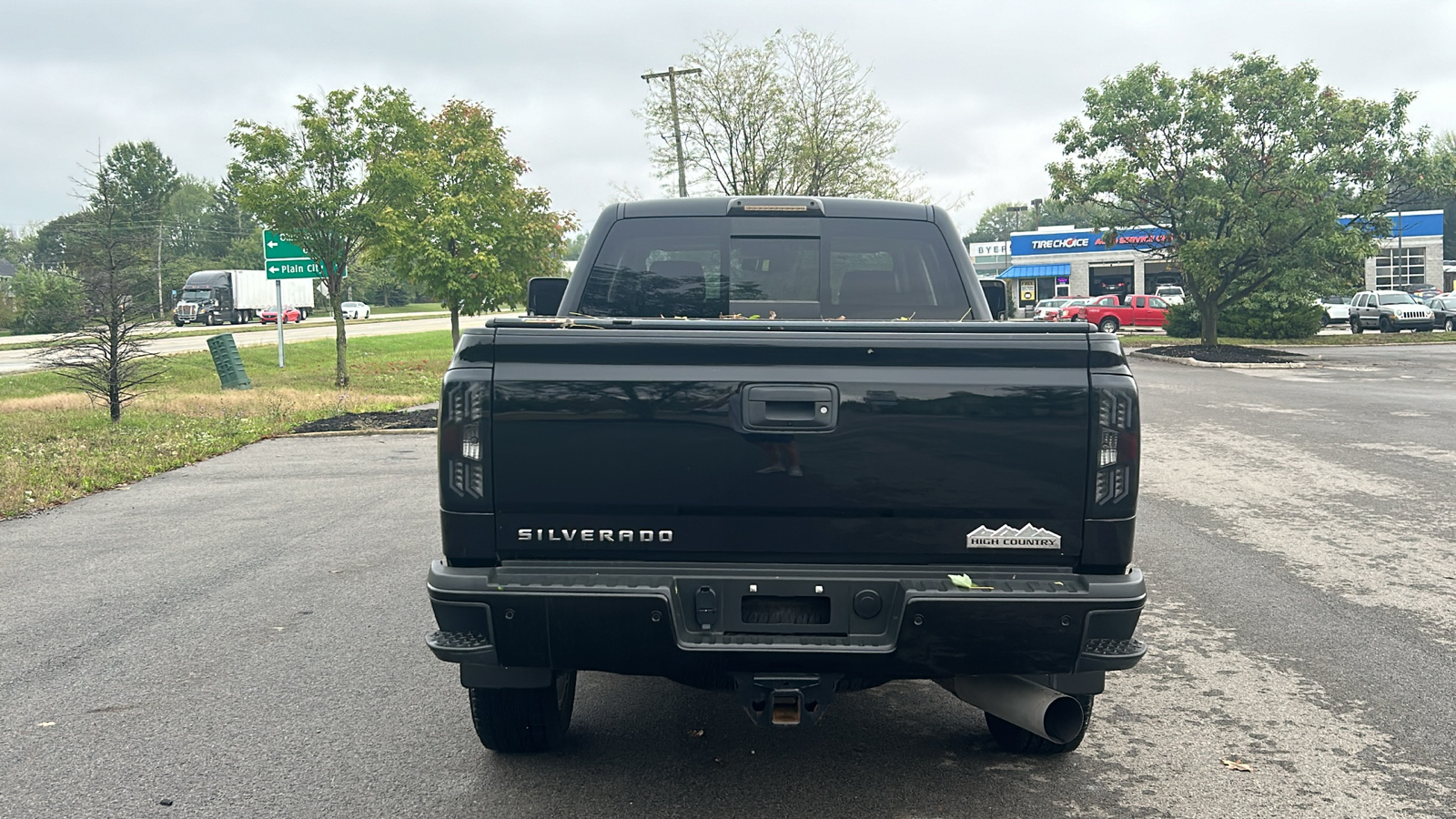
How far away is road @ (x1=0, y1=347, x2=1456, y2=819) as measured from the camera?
3912 millimetres

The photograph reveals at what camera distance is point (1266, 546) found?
8.08m

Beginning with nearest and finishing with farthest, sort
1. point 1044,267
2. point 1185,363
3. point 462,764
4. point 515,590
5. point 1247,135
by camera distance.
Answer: point 515,590 < point 462,764 < point 1185,363 < point 1247,135 < point 1044,267

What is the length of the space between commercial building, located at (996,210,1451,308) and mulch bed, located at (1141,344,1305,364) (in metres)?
33.9

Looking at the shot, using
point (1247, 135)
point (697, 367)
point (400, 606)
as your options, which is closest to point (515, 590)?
point (697, 367)

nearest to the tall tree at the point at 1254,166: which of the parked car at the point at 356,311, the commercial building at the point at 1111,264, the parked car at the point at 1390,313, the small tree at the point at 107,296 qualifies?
the parked car at the point at 1390,313

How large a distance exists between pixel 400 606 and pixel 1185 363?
26.6m

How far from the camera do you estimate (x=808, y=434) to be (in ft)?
11.0

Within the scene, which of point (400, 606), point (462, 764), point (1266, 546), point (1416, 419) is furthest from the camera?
point (1416, 419)

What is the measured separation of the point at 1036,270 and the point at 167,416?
2470 inches

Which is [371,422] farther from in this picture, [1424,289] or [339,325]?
[1424,289]

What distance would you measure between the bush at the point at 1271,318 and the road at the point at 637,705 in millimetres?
31831

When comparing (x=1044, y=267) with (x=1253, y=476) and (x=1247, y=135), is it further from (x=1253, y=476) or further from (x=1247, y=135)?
(x=1253, y=476)

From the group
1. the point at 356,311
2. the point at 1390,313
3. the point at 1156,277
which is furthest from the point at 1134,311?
the point at 356,311

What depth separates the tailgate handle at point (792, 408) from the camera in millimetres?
3340
